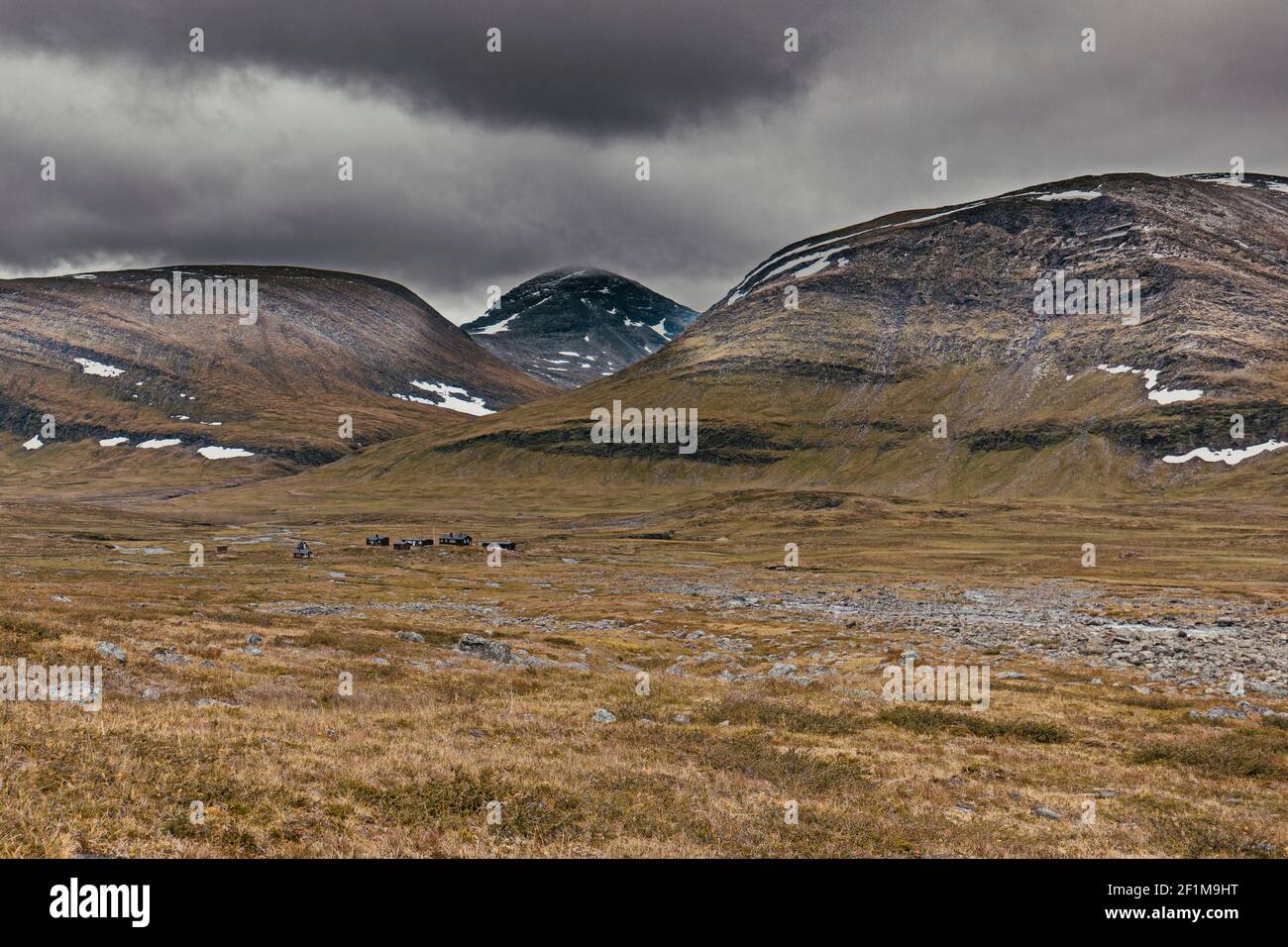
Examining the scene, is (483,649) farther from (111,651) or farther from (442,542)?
(442,542)

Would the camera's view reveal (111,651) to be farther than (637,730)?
Yes

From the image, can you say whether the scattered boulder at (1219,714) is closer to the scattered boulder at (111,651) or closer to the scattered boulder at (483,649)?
the scattered boulder at (483,649)

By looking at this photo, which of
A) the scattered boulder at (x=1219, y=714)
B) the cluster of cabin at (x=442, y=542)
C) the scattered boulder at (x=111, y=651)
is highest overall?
the scattered boulder at (x=111, y=651)

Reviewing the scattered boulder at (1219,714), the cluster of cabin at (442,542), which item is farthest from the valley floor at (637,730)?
the cluster of cabin at (442,542)

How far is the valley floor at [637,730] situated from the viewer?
15719 mm

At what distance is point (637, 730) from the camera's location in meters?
26.5

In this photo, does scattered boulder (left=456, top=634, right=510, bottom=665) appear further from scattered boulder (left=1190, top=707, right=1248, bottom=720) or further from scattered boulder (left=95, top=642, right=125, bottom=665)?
scattered boulder (left=1190, top=707, right=1248, bottom=720)

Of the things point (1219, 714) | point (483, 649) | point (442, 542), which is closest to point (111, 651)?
point (483, 649)

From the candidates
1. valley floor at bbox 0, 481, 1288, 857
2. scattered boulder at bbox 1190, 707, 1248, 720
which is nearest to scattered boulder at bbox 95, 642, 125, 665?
valley floor at bbox 0, 481, 1288, 857

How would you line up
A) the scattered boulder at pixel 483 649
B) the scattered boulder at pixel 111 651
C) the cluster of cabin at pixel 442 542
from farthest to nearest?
the cluster of cabin at pixel 442 542
the scattered boulder at pixel 483 649
the scattered boulder at pixel 111 651

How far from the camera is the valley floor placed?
15719 millimetres
